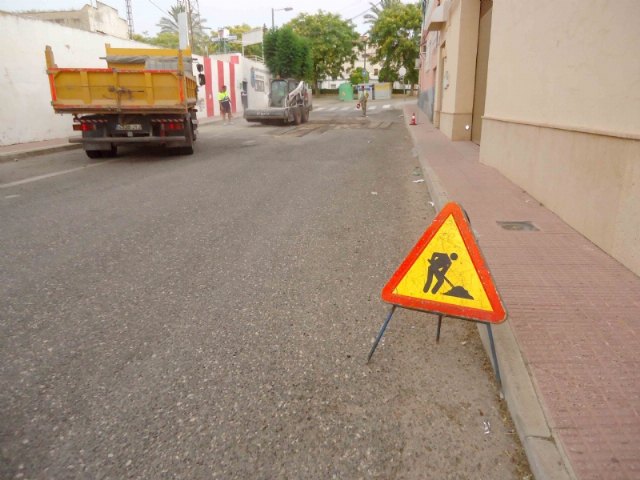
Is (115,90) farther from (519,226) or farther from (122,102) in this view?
(519,226)

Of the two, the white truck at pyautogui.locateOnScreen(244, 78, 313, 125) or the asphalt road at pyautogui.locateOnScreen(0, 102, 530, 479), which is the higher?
the white truck at pyautogui.locateOnScreen(244, 78, 313, 125)

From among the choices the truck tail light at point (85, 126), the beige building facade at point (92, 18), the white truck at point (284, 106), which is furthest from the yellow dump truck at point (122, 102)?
the beige building facade at point (92, 18)

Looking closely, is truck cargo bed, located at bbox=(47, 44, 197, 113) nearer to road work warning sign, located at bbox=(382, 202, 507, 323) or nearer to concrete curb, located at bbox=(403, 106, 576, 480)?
road work warning sign, located at bbox=(382, 202, 507, 323)

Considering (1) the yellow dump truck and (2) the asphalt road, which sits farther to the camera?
(1) the yellow dump truck

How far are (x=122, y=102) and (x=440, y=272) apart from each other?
389 inches

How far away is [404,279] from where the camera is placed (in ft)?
9.00

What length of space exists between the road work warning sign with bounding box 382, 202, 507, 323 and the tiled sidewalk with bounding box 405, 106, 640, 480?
1.43 ft

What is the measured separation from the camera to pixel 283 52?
5038 centimetres

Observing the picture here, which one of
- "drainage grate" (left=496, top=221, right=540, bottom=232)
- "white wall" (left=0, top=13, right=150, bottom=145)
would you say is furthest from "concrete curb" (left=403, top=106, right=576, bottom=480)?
"white wall" (left=0, top=13, right=150, bottom=145)

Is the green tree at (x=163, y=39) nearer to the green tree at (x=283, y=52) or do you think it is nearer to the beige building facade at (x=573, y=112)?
the green tree at (x=283, y=52)

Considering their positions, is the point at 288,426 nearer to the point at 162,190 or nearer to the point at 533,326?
the point at 533,326

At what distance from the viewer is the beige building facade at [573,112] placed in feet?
13.6

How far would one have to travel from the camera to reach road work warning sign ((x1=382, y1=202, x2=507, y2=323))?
254 cm

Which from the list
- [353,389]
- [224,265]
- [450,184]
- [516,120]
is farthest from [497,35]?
[353,389]
